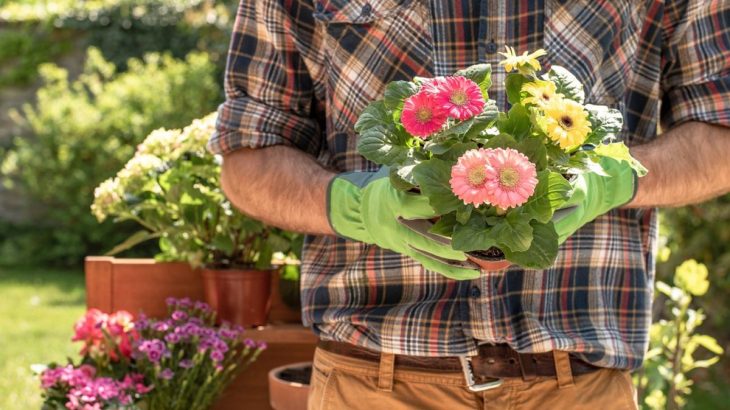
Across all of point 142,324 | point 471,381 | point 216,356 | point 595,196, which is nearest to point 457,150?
point 595,196

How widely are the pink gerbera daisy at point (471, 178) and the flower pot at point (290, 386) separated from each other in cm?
99

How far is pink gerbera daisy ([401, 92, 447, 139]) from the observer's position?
4.39 ft

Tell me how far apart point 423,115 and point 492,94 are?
373mm

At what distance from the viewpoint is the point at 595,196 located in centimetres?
159

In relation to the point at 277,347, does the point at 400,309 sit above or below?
above

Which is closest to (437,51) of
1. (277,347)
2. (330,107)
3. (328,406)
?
(330,107)

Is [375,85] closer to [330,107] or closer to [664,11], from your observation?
[330,107]

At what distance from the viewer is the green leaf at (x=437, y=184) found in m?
1.32

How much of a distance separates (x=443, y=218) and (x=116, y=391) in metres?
1.15

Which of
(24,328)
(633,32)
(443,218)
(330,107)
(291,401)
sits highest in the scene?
(633,32)

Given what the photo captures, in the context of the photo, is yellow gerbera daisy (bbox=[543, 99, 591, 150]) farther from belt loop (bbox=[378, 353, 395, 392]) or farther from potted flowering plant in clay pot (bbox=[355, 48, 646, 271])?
belt loop (bbox=[378, 353, 395, 392])

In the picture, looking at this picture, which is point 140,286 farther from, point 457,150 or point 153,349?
point 457,150

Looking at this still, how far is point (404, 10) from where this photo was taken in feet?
5.70

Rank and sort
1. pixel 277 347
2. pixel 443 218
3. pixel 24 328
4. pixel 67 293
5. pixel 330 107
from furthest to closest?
pixel 67 293
pixel 24 328
pixel 277 347
pixel 330 107
pixel 443 218
